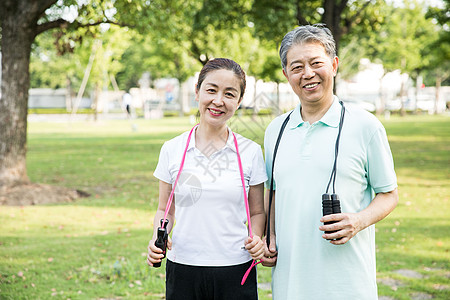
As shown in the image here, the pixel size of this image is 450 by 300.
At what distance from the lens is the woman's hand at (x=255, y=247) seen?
2.51m

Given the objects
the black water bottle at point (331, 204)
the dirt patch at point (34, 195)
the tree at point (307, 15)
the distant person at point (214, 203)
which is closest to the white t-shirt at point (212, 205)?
the distant person at point (214, 203)

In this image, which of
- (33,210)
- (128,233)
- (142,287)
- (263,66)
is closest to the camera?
(142,287)

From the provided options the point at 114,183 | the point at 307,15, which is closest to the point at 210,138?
the point at 114,183

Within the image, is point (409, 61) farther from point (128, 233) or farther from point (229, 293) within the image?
point (229, 293)

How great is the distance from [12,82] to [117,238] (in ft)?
15.8

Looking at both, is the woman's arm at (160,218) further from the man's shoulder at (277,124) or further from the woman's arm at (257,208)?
the man's shoulder at (277,124)

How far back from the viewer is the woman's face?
8.66 feet

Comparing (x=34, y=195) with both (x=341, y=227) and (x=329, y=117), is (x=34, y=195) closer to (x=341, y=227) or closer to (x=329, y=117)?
(x=329, y=117)

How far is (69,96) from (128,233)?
64.9 metres

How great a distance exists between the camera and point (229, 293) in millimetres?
2623

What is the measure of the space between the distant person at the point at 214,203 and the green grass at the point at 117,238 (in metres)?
1.41

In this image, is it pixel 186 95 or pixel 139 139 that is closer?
pixel 139 139

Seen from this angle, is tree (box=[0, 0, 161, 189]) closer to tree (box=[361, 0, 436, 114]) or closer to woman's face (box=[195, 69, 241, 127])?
woman's face (box=[195, 69, 241, 127])

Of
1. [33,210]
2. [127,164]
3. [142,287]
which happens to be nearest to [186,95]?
[127,164]
